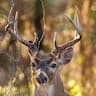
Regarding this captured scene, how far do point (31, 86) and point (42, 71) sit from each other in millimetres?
827

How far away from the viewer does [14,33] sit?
1172cm

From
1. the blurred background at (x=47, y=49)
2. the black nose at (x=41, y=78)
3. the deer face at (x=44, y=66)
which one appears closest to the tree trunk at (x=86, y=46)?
the blurred background at (x=47, y=49)

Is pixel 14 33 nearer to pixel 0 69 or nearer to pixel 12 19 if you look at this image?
pixel 12 19

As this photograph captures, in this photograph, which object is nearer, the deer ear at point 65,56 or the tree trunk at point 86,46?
the deer ear at point 65,56

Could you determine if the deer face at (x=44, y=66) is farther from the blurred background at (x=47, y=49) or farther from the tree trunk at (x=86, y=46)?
the tree trunk at (x=86, y=46)

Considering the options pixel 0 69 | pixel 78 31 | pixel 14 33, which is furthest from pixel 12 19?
pixel 0 69

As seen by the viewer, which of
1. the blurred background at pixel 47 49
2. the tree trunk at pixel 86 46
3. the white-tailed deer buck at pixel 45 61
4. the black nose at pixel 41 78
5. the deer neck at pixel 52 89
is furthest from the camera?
the tree trunk at pixel 86 46

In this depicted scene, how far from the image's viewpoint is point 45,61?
38.1 feet

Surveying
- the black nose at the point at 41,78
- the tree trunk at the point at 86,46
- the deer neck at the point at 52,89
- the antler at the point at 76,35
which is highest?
the antler at the point at 76,35

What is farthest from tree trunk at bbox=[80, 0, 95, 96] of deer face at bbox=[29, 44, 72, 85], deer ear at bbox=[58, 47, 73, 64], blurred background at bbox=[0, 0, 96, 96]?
deer face at bbox=[29, 44, 72, 85]

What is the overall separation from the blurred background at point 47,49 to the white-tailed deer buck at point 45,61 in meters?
0.53

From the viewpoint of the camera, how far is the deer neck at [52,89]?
11834 mm

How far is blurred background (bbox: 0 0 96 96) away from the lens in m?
12.8

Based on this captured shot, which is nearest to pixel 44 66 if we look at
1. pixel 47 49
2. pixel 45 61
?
pixel 45 61
